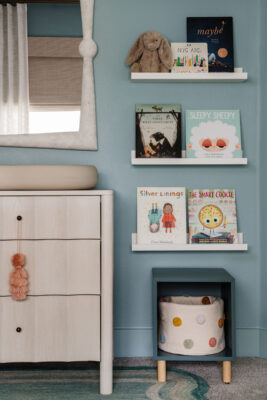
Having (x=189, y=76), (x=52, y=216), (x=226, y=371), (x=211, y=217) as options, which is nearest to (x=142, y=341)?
(x=226, y=371)

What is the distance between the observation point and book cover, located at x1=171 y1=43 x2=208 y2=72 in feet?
7.35

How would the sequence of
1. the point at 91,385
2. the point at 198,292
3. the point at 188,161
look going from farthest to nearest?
1. the point at 198,292
2. the point at 188,161
3. the point at 91,385

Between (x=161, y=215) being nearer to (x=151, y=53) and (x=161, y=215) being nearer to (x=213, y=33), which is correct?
(x=151, y=53)

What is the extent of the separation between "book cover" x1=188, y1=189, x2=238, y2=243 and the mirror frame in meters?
0.59

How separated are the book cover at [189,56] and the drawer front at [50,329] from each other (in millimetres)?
1199

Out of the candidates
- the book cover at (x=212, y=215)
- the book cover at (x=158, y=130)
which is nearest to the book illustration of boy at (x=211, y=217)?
the book cover at (x=212, y=215)

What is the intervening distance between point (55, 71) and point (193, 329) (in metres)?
1.39

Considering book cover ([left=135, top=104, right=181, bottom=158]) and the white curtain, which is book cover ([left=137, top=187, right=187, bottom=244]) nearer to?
book cover ([left=135, top=104, right=181, bottom=158])

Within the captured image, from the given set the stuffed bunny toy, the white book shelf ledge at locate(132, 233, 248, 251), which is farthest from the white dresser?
the stuffed bunny toy

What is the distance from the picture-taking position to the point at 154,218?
88.7 inches

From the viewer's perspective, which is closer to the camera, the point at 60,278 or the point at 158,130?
the point at 60,278

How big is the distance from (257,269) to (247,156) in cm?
57

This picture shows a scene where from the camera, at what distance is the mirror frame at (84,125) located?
7.34ft

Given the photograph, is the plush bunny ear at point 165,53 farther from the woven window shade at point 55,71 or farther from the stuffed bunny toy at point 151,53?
the woven window shade at point 55,71
